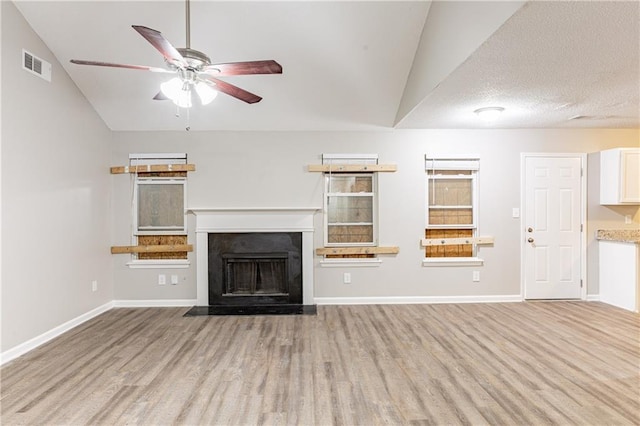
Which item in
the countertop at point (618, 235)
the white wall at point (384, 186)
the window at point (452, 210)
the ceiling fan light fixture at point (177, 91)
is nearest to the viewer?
the ceiling fan light fixture at point (177, 91)

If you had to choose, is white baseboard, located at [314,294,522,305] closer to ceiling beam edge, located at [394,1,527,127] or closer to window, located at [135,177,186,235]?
window, located at [135,177,186,235]

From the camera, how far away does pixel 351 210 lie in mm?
4945

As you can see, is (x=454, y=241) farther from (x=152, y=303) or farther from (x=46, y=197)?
(x=46, y=197)

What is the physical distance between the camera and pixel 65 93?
386 centimetres

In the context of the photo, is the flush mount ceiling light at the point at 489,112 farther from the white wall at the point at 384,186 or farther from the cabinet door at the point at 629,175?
the cabinet door at the point at 629,175

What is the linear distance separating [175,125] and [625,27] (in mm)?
4612

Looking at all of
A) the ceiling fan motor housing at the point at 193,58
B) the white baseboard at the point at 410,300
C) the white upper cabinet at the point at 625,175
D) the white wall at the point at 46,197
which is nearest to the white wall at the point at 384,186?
the white baseboard at the point at 410,300

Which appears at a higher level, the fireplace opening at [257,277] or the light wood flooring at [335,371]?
the fireplace opening at [257,277]

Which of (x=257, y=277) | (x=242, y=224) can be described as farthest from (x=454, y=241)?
(x=242, y=224)

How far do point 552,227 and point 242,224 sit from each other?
435 cm

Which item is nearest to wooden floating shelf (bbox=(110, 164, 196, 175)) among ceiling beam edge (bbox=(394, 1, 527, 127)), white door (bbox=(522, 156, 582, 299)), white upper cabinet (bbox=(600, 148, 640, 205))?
ceiling beam edge (bbox=(394, 1, 527, 127))

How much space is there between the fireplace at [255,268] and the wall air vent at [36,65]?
2442mm

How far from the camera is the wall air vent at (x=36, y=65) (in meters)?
3.27

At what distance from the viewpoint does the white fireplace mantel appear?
4695 mm
